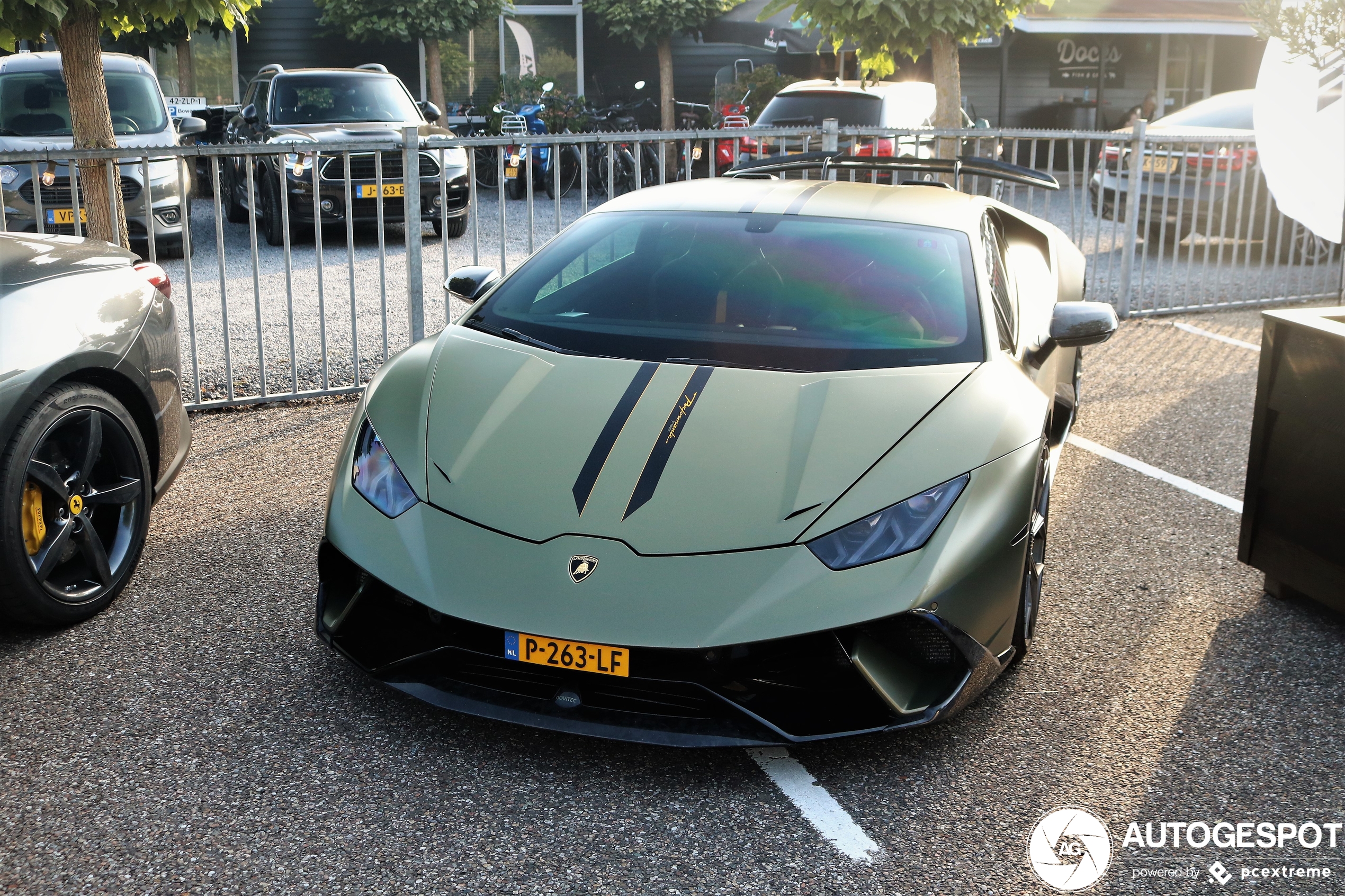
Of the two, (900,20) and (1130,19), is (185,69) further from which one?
(1130,19)

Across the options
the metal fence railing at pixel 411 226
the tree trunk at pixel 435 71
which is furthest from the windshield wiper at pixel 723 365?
the tree trunk at pixel 435 71

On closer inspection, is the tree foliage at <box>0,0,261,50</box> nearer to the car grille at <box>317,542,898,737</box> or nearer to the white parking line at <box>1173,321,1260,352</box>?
the car grille at <box>317,542,898,737</box>

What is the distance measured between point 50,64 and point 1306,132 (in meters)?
11.8

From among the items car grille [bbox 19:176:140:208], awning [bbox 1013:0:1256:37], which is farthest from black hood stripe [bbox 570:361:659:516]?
awning [bbox 1013:0:1256:37]

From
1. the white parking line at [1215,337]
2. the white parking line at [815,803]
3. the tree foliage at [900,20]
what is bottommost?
the white parking line at [815,803]

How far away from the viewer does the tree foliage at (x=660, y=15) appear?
846 inches

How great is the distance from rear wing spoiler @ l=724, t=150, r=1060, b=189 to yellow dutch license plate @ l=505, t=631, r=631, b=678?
295cm

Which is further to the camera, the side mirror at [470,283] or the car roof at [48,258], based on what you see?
the side mirror at [470,283]

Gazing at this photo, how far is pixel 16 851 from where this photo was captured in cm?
270

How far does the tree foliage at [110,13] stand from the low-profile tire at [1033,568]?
178 inches

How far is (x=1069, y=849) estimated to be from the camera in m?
2.77

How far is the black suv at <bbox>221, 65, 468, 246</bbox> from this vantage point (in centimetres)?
1175

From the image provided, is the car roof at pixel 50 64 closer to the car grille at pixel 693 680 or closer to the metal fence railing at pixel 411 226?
the metal fence railing at pixel 411 226

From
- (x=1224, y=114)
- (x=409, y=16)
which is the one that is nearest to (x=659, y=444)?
(x=1224, y=114)
